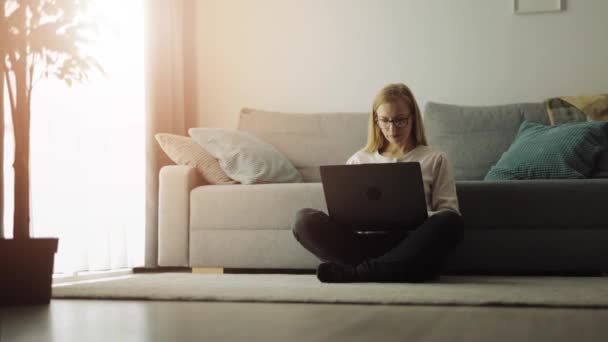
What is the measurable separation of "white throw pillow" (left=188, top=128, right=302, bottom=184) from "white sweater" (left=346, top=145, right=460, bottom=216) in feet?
2.75

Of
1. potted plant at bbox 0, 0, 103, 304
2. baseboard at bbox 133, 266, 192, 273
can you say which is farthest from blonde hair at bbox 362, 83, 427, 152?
baseboard at bbox 133, 266, 192, 273

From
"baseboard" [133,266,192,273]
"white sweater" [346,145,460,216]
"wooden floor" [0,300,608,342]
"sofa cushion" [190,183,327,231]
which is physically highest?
"white sweater" [346,145,460,216]

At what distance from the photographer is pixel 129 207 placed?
13.1 feet

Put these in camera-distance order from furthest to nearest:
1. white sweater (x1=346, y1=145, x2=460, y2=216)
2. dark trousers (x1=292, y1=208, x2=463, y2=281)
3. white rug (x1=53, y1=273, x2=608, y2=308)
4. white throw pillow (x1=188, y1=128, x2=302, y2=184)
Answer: white throw pillow (x1=188, y1=128, x2=302, y2=184) < white sweater (x1=346, y1=145, x2=460, y2=216) < dark trousers (x1=292, y1=208, x2=463, y2=281) < white rug (x1=53, y1=273, x2=608, y2=308)

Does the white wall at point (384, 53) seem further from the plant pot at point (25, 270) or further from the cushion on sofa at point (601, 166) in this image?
the plant pot at point (25, 270)

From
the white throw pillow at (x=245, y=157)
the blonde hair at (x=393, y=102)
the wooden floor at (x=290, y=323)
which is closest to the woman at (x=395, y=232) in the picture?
the blonde hair at (x=393, y=102)

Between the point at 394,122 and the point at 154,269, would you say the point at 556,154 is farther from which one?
the point at 154,269

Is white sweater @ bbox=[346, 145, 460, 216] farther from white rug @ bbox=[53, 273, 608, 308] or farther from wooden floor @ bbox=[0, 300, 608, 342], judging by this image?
wooden floor @ bbox=[0, 300, 608, 342]

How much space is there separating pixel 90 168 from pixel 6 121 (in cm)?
60

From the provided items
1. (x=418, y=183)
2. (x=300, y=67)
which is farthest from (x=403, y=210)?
(x=300, y=67)

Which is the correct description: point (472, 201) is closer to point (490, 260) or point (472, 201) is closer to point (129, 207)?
point (490, 260)

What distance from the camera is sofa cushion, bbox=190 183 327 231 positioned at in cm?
335

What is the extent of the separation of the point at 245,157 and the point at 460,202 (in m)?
0.99

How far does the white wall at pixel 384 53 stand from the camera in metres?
4.27
